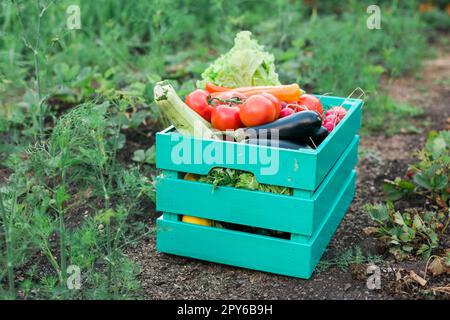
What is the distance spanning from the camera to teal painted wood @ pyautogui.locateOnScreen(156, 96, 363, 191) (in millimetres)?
3021

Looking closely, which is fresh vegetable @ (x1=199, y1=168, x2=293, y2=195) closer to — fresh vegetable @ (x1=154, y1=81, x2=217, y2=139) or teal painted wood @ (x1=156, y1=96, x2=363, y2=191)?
teal painted wood @ (x1=156, y1=96, x2=363, y2=191)

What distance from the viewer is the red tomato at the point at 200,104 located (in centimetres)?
337

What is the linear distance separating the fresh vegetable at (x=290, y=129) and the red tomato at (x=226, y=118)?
0.28 feet

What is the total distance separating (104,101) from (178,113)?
712 mm

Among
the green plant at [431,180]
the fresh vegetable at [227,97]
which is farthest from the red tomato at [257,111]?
the green plant at [431,180]

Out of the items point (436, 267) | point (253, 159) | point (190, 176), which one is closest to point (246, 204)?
point (253, 159)

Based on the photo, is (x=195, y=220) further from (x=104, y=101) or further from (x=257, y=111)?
(x=104, y=101)

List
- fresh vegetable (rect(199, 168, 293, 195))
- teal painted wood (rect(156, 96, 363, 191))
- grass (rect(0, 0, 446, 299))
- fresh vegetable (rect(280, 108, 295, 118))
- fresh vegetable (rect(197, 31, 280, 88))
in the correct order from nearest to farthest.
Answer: grass (rect(0, 0, 446, 299)) < teal painted wood (rect(156, 96, 363, 191)) < fresh vegetable (rect(199, 168, 293, 195)) < fresh vegetable (rect(280, 108, 295, 118)) < fresh vegetable (rect(197, 31, 280, 88))

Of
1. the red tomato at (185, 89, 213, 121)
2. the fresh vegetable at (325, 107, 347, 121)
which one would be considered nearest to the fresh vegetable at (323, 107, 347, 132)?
the fresh vegetable at (325, 107, 347, 121)

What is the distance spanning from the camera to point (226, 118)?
3.24 meters

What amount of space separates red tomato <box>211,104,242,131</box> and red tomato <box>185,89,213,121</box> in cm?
10

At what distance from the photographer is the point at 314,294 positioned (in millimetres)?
3111

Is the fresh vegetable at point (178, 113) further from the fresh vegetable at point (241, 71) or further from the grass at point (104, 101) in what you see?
the fresh vegetable at point (241, 71)

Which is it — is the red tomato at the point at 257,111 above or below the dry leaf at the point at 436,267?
above
